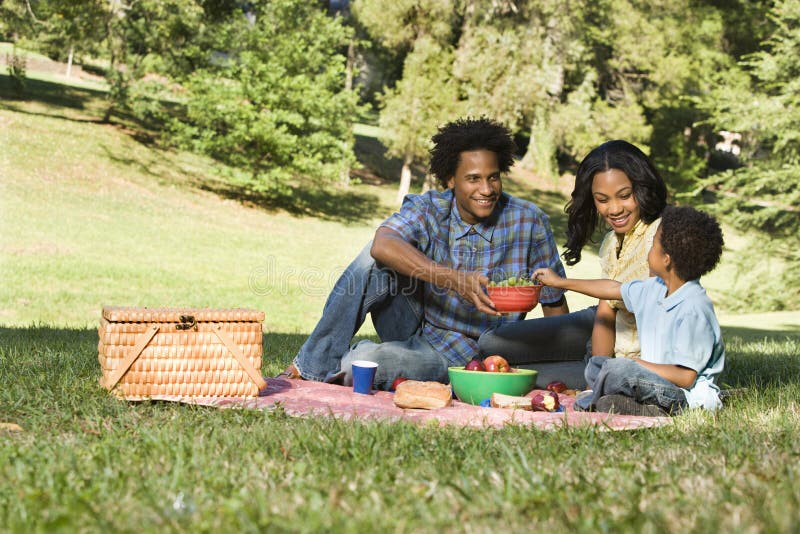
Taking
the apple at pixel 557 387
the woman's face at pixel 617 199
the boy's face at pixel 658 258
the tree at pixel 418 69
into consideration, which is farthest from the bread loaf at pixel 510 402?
the tree at pixel 418 69

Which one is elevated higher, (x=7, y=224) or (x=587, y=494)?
(x=587, y=494)

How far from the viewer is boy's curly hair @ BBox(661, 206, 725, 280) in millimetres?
4273

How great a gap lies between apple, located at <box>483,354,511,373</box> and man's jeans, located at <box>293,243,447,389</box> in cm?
51

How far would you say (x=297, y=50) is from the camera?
2309 centimetres

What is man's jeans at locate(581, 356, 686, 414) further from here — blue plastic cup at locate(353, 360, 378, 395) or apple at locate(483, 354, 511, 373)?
blue plastic cup at locate(353, 360, 378, 395)

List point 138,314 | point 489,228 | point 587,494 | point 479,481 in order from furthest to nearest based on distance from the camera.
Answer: point 489,228
point 138,314
point 479,481
point 587,494

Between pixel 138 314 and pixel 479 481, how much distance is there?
2.24m

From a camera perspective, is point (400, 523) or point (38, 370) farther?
point (38, 370)

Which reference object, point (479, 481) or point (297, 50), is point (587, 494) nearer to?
point (479, 481)

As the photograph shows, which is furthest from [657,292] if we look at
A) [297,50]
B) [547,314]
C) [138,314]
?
[297,50]

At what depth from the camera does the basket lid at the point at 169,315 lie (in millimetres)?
4324

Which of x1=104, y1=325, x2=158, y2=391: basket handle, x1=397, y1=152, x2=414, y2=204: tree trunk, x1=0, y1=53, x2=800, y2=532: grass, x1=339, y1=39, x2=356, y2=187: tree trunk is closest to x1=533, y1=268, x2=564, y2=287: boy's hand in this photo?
x1=0, y1=53, x2=800, y2=532: grass

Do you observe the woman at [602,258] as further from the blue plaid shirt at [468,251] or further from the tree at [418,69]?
the tree at [418,69]

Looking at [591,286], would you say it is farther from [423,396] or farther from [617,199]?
[423,396]
